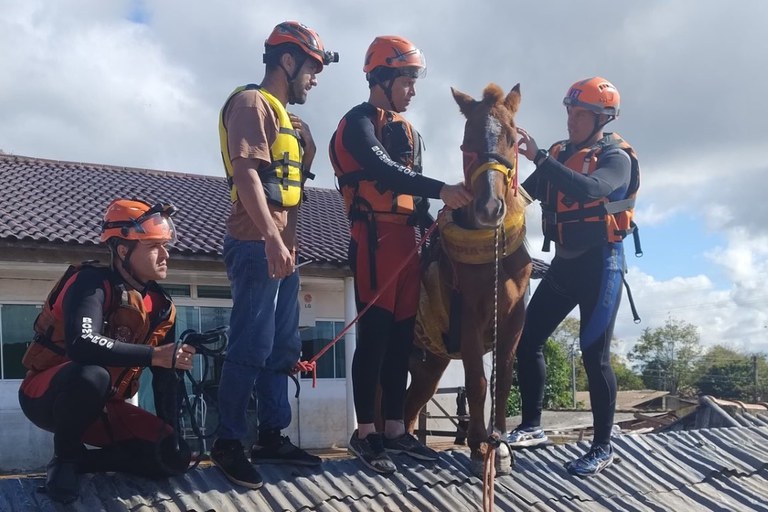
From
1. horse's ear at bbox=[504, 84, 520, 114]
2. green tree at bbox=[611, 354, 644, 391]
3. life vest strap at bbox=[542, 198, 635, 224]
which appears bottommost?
green tree at bbox=[611, 354, 644, 391]

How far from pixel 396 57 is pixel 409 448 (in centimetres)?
233

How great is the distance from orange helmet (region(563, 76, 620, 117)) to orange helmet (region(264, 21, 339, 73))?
182 centimetres

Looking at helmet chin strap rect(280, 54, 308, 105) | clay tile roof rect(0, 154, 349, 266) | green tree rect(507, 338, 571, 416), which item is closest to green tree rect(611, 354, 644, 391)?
green tree rect(507, 338, 571, 416)

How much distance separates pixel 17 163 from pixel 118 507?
1586 cm

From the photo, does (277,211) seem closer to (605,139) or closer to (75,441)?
(75,441)

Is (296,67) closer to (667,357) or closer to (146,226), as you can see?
(146,226)

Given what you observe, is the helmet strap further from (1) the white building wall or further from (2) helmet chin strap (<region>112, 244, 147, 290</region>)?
(1) the white building wall

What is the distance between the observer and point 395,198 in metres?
5.01

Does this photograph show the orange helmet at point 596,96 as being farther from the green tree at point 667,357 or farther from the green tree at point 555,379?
the green tree at point 667,357

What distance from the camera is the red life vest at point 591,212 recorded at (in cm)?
545

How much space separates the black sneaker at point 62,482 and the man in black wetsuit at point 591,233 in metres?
2.90

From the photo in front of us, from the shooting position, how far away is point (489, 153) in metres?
4.75

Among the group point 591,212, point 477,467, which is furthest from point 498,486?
point 591,212

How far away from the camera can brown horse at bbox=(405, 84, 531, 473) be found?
4.86m
